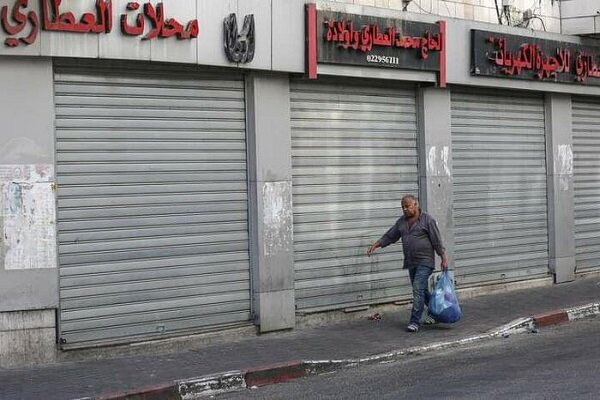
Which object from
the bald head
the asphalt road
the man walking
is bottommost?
the asphalt road

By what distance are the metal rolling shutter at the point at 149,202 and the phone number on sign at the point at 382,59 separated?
197 cm

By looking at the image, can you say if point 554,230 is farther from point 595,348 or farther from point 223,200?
point 223,200

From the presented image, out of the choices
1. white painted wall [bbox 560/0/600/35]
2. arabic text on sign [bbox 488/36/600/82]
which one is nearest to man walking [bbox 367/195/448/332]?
arabic text on sign [bbox 488/36/600/82]

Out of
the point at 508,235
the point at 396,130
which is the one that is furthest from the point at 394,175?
the point at 508,235

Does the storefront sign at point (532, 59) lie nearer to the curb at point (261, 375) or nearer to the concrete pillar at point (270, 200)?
the concrete pillar at point (270, 200)

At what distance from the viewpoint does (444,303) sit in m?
10.4

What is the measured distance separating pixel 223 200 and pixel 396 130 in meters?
3.26

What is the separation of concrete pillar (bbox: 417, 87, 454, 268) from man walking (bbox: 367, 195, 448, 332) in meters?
2.11

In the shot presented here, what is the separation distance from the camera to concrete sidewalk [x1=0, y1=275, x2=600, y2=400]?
7914mm

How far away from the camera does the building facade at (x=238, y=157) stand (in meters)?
8.91

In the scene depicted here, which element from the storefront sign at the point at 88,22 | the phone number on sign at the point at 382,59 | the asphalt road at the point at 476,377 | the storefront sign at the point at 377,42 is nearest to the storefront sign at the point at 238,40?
the storefront sign at the point at 88,22

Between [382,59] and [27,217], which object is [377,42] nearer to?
[382,59]

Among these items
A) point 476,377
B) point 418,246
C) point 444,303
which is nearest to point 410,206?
point 418,246

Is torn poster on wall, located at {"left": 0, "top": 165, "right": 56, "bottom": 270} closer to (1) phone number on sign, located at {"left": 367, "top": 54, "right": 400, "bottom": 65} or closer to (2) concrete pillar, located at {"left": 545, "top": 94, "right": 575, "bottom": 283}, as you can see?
(1) phone number on sign, located at {"left": 367, "top": 54, "right": 400, "bottom": 65}
